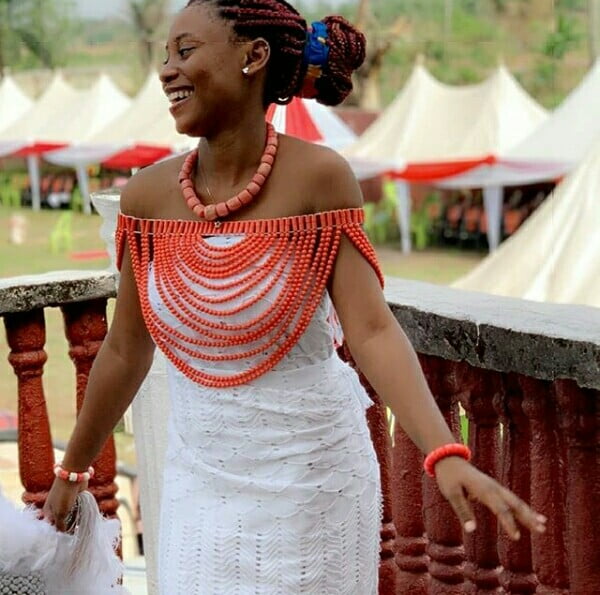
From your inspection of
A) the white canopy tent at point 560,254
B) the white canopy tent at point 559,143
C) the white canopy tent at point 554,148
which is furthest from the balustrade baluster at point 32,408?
the white canopy tent at point 554,148

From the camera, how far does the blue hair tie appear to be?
72.7 inches

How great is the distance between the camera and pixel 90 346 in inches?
A: 113

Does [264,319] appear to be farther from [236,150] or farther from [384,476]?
[384,476]

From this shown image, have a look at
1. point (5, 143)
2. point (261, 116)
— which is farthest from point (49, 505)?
point (5, 143)

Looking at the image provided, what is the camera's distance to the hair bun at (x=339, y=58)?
185 cm

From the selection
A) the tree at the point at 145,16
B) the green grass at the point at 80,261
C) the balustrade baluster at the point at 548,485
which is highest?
the tree at the point at 145,16

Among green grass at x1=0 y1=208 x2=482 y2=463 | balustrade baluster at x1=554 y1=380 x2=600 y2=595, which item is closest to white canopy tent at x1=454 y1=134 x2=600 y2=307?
green grass at x1=0 y1=208 x2=482 y2=463

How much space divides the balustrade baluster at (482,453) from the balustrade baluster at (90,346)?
3.04 ft

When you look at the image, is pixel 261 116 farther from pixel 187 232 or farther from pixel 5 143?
pixel 5 143

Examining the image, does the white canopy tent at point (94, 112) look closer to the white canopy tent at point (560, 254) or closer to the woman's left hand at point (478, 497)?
the white canopy tent at point (560, 254)

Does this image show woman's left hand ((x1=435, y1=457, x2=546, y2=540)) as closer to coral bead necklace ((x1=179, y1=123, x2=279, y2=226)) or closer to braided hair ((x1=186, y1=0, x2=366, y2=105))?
coral bead necklace ((x1=179, y1=123, x2=279, y2=226))

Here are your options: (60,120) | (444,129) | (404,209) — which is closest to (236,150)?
(444,129)

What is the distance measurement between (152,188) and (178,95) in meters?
0.16

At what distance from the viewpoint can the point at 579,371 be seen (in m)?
1.97
